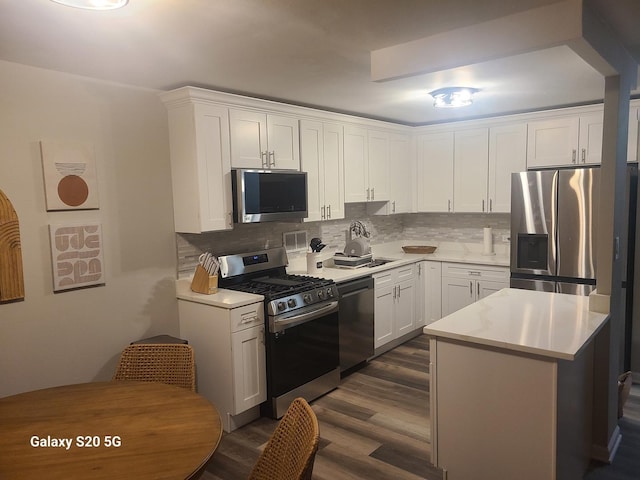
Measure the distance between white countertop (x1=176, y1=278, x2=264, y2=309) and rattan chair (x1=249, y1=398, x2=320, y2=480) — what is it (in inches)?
57.5

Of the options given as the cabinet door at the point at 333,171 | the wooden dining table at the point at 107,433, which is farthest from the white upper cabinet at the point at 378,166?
the wooden dining table at the point at 107,433

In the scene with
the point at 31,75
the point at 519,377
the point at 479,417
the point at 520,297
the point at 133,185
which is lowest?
the point at 479,417

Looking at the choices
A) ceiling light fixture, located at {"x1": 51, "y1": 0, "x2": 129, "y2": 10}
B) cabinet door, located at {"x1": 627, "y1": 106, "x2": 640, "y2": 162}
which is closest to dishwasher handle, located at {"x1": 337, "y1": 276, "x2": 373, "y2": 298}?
cabinet door, located at {"x1": 627, "y1": 106, "x2": 640, "y2": 162}

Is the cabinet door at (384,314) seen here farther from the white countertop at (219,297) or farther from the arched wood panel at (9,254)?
the arched wood panel at (9,254)

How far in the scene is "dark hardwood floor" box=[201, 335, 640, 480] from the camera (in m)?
2.68

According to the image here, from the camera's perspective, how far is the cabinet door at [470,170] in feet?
16.0

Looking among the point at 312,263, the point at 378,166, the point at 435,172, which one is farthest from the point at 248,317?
the point at 435,172

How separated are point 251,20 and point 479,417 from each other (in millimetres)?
2103

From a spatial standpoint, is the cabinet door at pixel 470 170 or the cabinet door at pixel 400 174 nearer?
the cabinet door at pixel 470 170

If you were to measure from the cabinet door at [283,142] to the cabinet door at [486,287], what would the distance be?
2.23m

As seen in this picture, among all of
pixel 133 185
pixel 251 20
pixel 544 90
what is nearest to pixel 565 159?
pixel 544 90

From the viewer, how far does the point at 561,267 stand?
13.0 ft

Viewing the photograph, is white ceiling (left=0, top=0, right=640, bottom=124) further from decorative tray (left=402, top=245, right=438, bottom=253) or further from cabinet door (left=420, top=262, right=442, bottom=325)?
decorative tray (left=402, top=245, right=438, bottom=253)

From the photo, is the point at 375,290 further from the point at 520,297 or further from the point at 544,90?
the point at 544,90
